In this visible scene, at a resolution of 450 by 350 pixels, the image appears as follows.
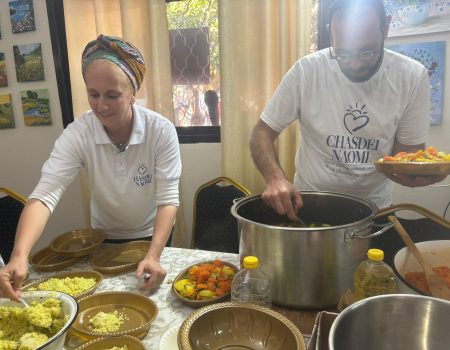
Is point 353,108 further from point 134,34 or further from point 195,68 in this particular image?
point 134,34

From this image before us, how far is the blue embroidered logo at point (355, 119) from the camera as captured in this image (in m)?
1.44

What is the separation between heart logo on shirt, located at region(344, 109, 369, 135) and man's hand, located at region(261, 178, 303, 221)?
17.6 inches

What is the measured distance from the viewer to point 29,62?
297 cm

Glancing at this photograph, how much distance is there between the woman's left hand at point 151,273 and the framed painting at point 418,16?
77.7 inches

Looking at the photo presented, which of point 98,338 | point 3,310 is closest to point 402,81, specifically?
point 98,338

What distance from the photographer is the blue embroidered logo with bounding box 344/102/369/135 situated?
1443 millimetres

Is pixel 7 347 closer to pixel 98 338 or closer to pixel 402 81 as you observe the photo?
pixel 98 338

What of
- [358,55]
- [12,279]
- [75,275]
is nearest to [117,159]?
[75,275]

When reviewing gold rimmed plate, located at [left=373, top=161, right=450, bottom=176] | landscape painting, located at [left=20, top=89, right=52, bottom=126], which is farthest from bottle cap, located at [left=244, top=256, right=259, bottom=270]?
landscape painting, located at [left=20, top=89, right=52, bottom=126]

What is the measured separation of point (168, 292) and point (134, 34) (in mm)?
2003

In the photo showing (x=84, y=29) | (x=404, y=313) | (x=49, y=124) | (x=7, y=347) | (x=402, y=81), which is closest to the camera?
(x=404, y=313)

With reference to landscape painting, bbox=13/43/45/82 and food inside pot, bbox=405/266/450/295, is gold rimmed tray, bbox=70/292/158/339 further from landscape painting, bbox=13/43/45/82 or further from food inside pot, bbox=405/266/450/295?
landscape painting, bbox=13/43/45/82

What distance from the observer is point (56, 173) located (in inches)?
57.0

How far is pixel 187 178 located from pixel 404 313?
2.22m
